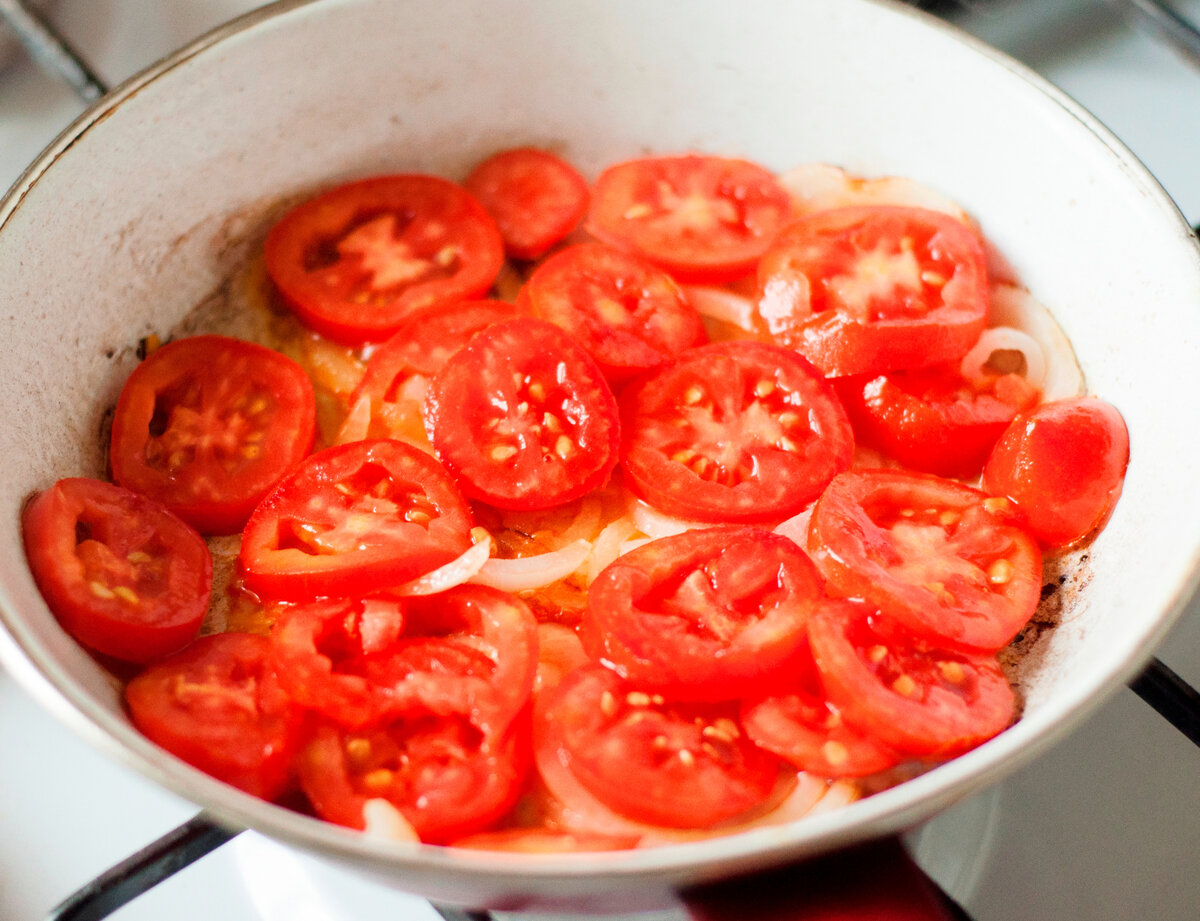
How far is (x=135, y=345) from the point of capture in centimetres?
173

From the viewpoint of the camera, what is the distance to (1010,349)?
67.0 inches

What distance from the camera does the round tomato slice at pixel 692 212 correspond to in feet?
6.02

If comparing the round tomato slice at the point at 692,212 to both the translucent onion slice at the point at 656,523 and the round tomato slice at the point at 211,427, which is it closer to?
the translucent onion slice at the point at 656,523

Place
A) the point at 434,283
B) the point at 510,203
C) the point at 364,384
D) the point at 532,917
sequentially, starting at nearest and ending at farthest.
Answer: the point at 532,917, the point at 364,384, the point at 434,283, the point at 510,203

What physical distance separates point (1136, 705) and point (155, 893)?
1.43 metres

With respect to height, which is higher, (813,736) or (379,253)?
(379,253)

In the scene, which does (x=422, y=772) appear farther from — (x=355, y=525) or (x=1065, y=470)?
(x=1065, y=470)

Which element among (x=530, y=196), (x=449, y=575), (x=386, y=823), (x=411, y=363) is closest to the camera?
(x=386, y=823)

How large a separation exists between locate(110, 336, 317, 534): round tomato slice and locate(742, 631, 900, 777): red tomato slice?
0.80m

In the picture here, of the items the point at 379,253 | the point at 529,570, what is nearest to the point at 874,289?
the point at 529,570

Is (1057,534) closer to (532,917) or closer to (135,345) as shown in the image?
(532,917)

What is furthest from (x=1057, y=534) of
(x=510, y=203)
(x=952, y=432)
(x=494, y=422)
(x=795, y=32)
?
(x=510, y=203)

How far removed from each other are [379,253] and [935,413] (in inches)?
38.7

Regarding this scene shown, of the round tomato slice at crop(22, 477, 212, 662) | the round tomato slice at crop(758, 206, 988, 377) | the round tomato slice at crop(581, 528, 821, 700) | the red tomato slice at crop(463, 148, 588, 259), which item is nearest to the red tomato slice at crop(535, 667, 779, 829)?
the round tomato slice at crop(581, 528, 821, 700)
